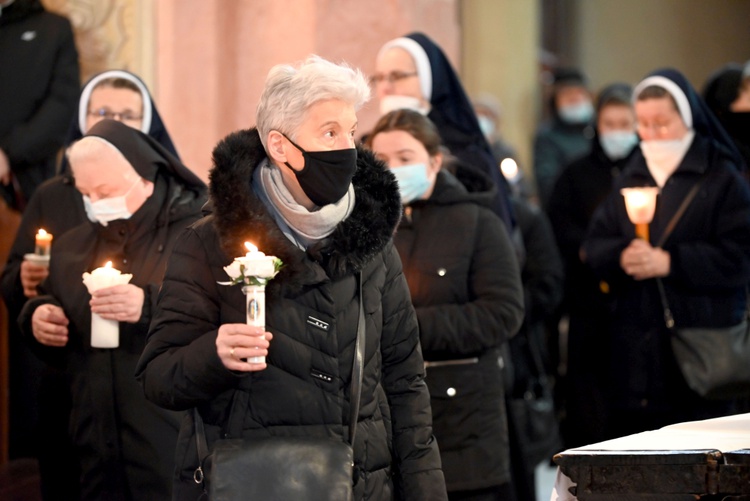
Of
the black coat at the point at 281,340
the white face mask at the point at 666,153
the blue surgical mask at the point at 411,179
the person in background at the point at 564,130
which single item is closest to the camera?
the black coat at the point at 281,340

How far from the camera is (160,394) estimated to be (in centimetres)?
385

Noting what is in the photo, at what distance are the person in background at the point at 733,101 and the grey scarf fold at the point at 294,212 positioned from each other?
3.72 meters

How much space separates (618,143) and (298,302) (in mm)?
5136

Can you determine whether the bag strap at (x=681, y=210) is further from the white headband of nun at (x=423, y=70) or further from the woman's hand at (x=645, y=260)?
the white headband of nun at (x=423, y=70)

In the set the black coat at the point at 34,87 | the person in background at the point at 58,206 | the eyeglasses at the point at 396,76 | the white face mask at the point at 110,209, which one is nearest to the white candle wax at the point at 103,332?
the white face mask at the point at 110,209

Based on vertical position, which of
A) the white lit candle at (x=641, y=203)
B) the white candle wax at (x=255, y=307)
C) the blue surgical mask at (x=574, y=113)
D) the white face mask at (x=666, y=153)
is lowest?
the white candle wax at (x=255, y=307)

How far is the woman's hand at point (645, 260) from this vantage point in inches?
246

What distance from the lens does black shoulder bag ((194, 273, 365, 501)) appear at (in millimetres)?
3646

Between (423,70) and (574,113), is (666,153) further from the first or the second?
(574,113)

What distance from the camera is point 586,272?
782 centimetres

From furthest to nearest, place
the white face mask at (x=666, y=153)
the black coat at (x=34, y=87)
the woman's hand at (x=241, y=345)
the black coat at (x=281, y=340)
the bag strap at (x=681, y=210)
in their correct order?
1. the black coat at (x=34, y=87)
2. the white face mask at (x=666, y=153)
3. the bag strap at (x=681, y=210)
4. the black coat at (x=281, y=340)
5. the woman's hand at (x=241, y=345)

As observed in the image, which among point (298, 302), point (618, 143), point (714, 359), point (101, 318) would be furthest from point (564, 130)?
point (298, 302)

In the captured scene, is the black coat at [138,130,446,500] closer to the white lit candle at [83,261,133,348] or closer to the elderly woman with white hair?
the elderly woman with white hair

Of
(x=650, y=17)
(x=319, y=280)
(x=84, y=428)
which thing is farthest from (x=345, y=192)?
(x=650, y=17)
